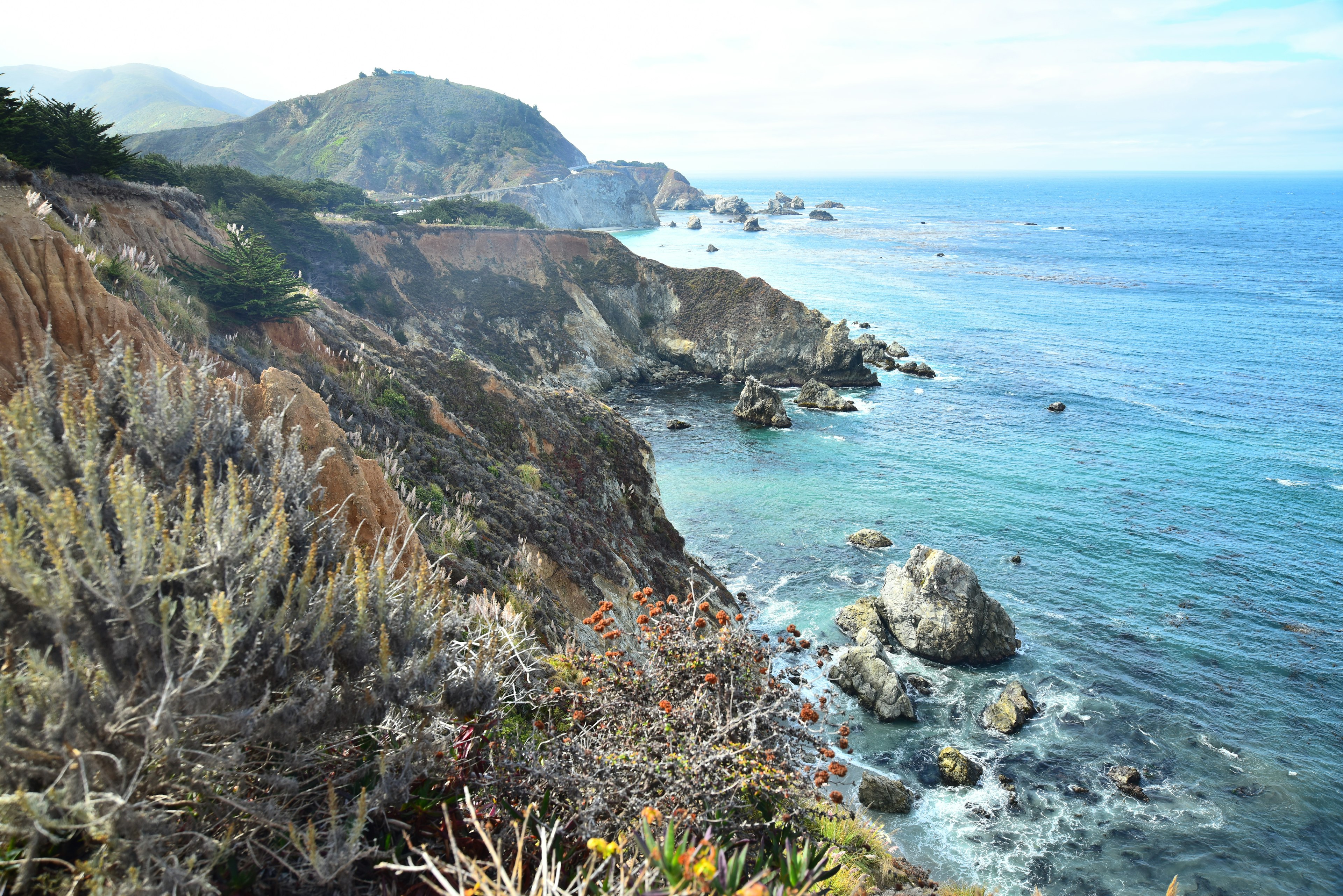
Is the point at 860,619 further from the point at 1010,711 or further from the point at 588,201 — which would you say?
the point at 588,201

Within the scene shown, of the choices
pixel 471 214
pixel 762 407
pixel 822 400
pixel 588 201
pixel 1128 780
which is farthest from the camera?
pixel 588 201

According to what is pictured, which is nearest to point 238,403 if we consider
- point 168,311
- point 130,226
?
point 168,311

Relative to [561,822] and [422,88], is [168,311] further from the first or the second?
[422,88]

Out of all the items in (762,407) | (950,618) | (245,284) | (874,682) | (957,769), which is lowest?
(957,769)

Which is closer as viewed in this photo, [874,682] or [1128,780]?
[1128,780]

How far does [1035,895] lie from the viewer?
4.95 meters

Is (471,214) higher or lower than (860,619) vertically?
higher

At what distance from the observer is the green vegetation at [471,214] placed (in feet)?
234

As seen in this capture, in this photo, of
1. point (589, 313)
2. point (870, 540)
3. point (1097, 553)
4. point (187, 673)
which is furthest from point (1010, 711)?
point (589, 313)

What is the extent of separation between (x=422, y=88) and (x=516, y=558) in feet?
585

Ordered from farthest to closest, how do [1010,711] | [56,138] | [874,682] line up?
[874,682] → [1010,711] → [56,138]

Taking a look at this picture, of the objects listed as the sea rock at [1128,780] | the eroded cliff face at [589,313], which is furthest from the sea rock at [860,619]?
the eroded cliff face at [589,313]

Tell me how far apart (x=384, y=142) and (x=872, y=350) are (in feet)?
383

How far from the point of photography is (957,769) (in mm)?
20109
